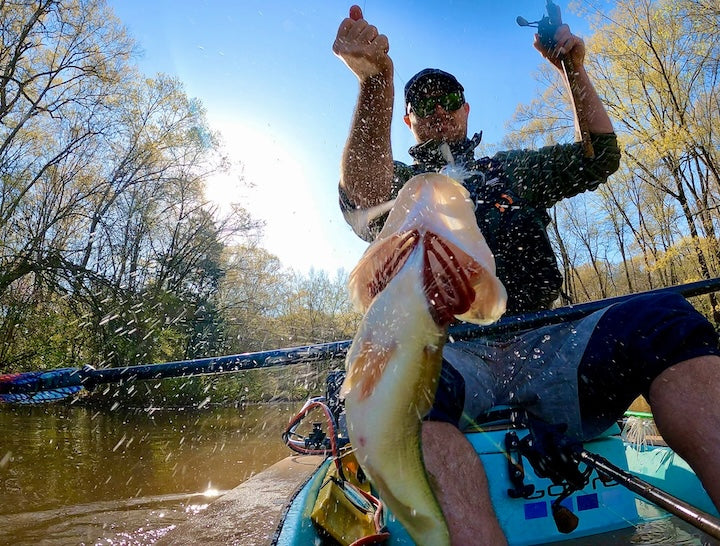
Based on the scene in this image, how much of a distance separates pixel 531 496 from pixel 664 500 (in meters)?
0.95

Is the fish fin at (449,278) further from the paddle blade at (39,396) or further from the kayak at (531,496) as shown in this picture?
the paddle blade at (39,396)

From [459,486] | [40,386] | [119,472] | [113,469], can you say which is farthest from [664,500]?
[113,469]

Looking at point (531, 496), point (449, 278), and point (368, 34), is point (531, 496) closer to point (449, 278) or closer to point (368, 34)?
point (449, 278)

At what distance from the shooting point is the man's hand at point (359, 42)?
1939mm

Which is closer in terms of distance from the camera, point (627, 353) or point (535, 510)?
point (627, 353)

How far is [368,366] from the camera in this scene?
3.53ft

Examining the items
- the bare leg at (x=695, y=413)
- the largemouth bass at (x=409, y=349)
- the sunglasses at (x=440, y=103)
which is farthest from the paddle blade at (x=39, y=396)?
the bare leg at (x=695, y=413)

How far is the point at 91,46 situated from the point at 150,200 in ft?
19.7

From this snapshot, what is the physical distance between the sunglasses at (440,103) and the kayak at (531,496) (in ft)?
5.84

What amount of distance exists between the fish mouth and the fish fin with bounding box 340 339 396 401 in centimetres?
15

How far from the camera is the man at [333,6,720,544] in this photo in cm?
144

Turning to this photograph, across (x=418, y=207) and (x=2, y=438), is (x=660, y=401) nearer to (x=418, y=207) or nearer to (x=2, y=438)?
(x=418, y=207)

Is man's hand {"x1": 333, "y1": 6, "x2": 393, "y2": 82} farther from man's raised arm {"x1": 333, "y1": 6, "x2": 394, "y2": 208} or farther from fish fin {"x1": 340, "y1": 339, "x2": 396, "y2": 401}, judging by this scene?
fish fin {"x1": 340, "y1": 339, "x2": 396, "y2": 401}

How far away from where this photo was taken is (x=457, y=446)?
1520 mm
